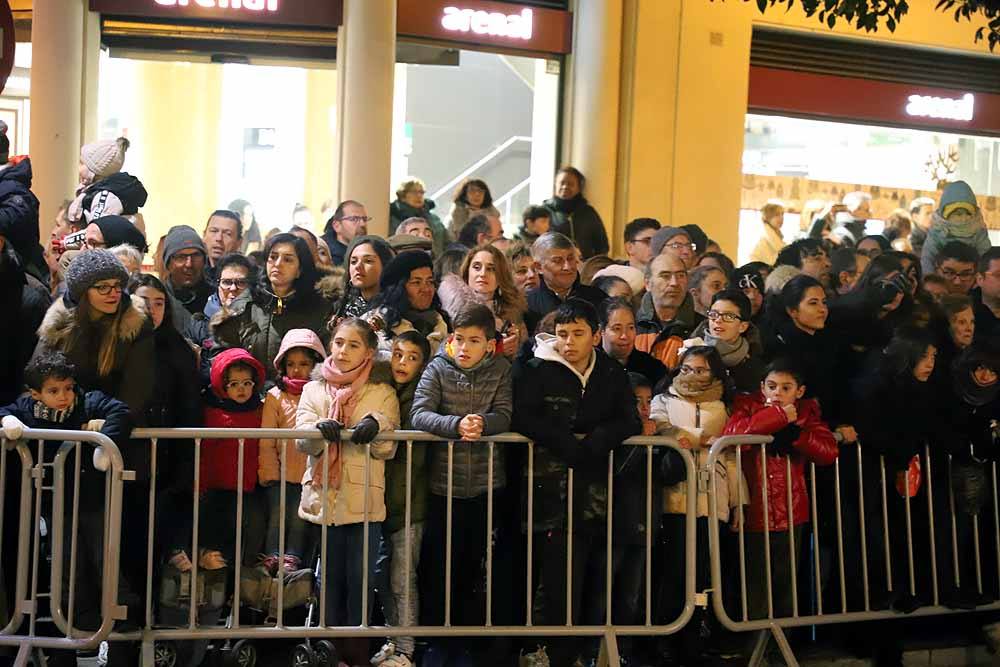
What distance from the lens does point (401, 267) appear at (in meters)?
8.60

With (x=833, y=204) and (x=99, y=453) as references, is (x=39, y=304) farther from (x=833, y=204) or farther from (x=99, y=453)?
(x=833, y=204)

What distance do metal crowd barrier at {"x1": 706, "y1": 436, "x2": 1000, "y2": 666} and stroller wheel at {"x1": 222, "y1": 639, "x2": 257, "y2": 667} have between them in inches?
Result: 97.7

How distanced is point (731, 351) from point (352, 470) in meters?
2.30

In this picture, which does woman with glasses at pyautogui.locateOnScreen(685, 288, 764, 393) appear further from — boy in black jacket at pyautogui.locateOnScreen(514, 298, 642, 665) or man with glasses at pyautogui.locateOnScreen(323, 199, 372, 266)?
man with glasses at pyautogui.locateOnScreen(323, 199, 372, 266)

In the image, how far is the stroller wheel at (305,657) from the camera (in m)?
7.34

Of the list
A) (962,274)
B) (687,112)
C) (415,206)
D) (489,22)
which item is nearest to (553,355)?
(962,274)

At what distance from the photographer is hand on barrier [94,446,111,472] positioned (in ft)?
22.7

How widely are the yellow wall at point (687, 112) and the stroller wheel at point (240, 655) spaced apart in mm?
9013

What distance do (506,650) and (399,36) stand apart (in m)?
8.78

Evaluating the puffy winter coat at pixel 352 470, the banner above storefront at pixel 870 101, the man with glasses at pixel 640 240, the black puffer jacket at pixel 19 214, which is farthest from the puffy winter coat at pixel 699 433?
the banner above storefront at pixel 870 101

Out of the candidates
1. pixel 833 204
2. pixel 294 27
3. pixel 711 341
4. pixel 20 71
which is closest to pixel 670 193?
pixel 833 204

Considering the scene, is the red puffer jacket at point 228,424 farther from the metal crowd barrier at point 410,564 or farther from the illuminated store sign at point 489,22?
the illuminated store sign at point 489,22

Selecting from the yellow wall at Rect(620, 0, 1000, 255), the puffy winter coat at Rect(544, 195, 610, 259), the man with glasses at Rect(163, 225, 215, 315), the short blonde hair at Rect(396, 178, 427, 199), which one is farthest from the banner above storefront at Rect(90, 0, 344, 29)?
the man with glasses at Rect(163, 225, 215, 315)

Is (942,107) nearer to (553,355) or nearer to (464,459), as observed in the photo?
(553,355)
